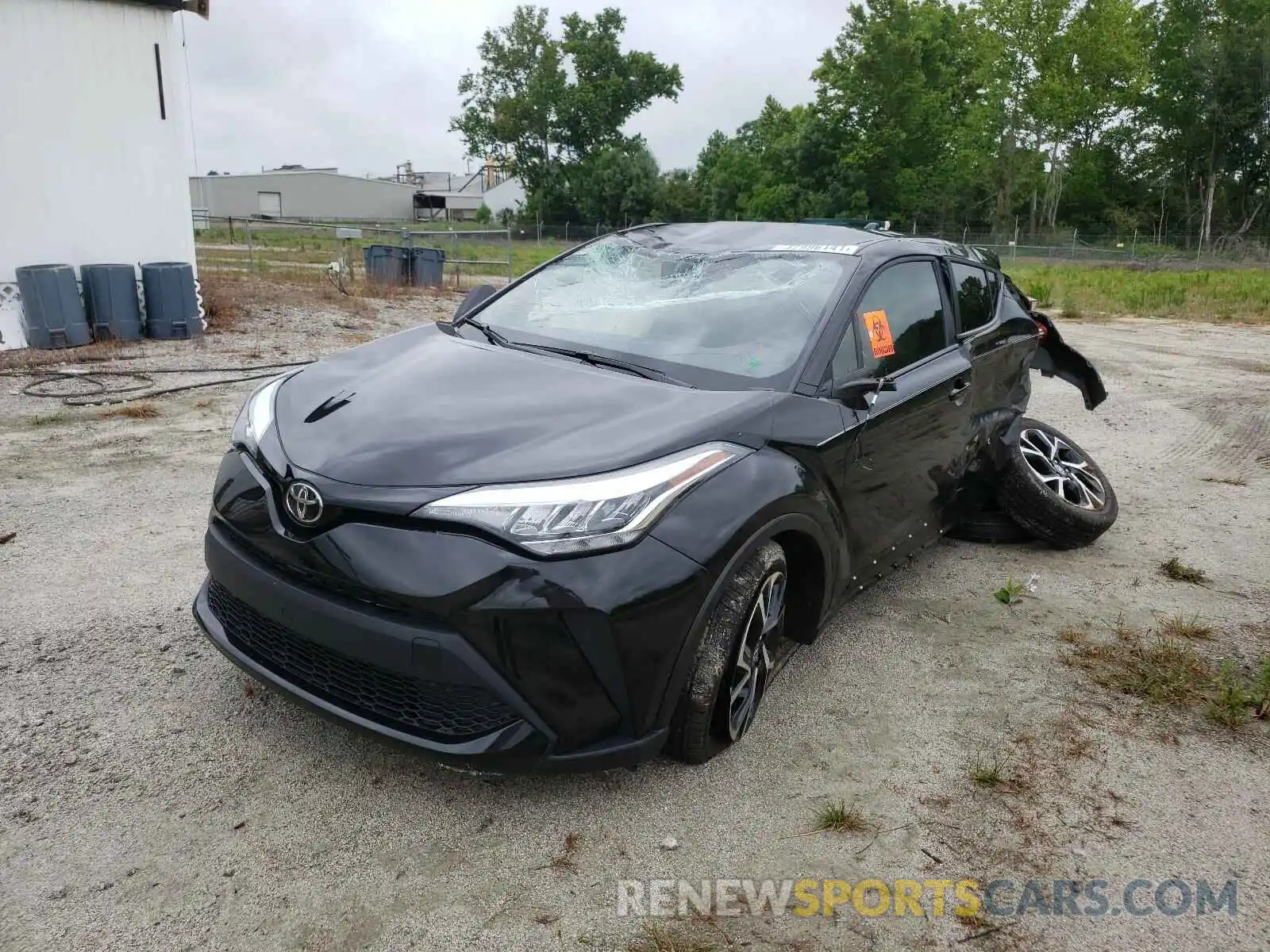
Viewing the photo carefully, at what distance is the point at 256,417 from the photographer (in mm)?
3020

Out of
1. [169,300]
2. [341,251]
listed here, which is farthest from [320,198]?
[169,300]

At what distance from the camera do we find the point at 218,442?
6383 millimetres

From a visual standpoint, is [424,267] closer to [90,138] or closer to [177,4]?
[177,4]

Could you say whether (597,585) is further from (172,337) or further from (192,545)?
(172,337)

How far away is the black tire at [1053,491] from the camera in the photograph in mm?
4707

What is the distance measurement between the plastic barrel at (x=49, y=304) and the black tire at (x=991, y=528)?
917cm

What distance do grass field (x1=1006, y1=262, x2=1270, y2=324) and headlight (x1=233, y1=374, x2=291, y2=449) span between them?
59.6 feet

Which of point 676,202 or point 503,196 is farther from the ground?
point 503,196

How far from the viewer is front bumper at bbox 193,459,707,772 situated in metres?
2.29

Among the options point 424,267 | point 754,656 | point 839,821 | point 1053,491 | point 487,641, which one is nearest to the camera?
point 487,641

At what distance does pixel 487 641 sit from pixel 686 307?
1.76 meters

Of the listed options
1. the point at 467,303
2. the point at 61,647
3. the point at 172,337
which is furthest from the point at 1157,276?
the point at 61,647

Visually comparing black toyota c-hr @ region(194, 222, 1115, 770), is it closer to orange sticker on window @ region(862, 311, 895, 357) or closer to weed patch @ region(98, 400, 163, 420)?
orange sticker on window @ region(862, 311, 895, 357)

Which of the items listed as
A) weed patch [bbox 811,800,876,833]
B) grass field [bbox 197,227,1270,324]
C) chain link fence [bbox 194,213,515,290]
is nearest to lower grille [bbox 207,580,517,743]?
weed patch [bbox 811,800,876,833]
